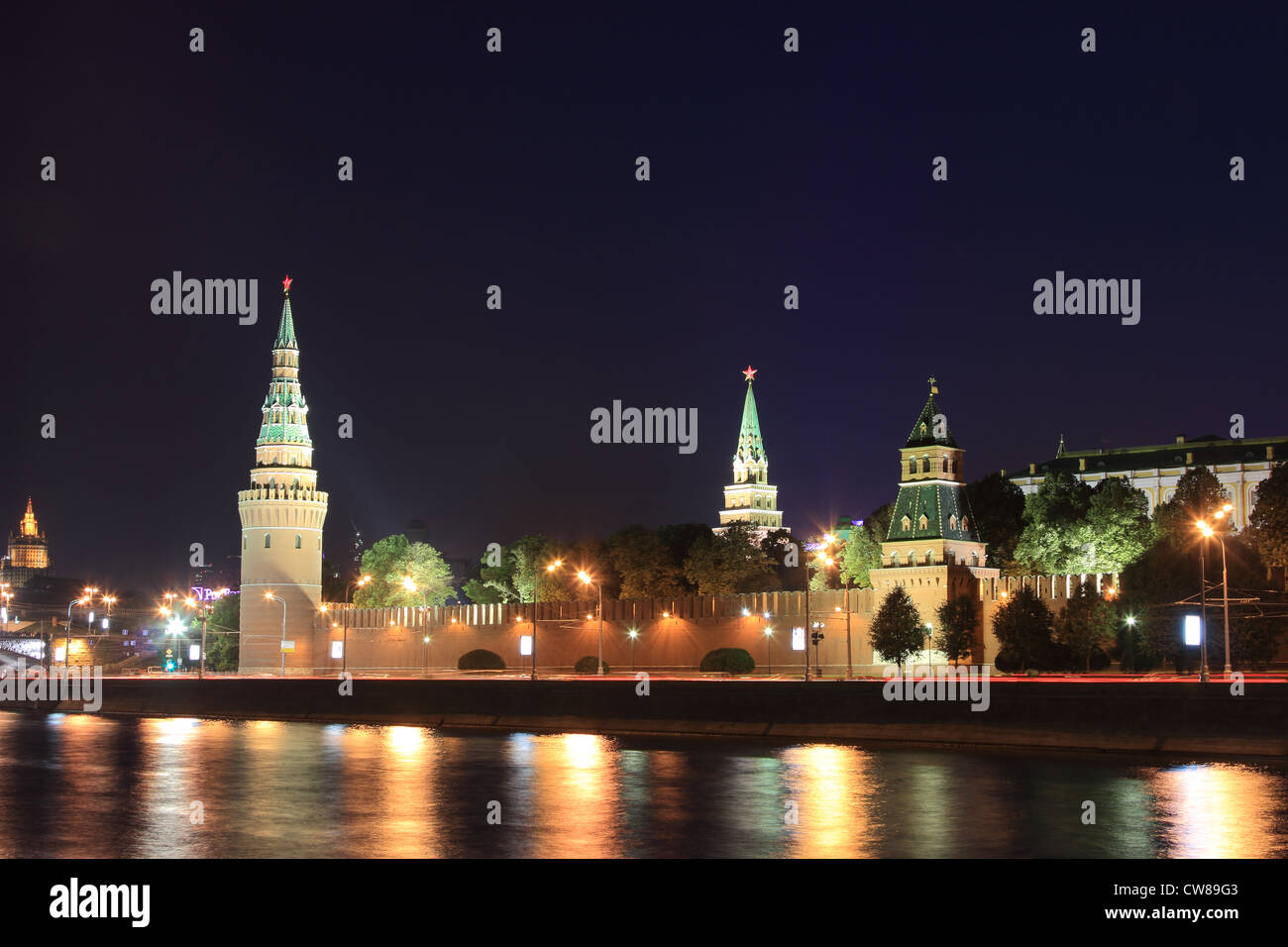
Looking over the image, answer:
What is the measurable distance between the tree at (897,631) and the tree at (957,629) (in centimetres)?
136

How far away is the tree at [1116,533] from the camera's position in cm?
9450

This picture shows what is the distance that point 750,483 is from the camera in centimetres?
17388

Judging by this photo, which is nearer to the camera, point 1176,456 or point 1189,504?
point 1189,504

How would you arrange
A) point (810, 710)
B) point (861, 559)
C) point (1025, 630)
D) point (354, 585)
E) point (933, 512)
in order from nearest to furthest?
point (810, 710)
point (1025, 630)
point (933, 512)
point (861, 559)
point (354, 585)

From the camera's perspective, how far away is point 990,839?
25.1 metres

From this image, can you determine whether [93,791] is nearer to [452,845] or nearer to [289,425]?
[452,845]

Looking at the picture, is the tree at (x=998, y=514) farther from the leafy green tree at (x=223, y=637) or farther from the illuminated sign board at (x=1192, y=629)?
the leafy green tree at (x=223, y=637)

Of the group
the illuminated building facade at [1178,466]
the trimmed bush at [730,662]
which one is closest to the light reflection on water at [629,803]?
the trimmed bush at [730,662]

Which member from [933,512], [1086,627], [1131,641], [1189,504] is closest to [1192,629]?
[1131,641]

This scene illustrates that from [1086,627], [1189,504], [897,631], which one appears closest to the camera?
[1086,627]

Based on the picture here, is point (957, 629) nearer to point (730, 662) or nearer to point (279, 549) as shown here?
point (730, 662)

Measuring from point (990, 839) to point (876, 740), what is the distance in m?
24.2

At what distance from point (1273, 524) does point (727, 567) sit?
120 feet
